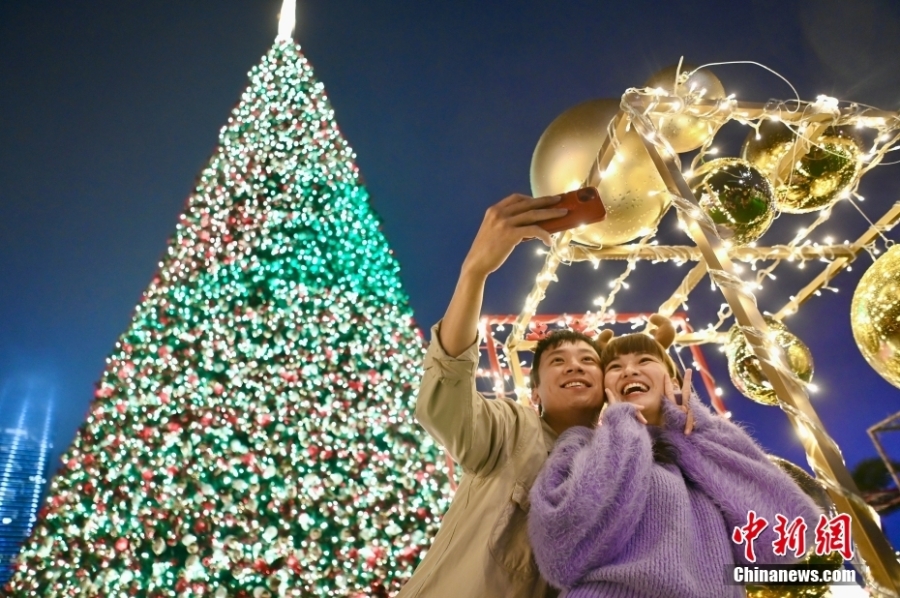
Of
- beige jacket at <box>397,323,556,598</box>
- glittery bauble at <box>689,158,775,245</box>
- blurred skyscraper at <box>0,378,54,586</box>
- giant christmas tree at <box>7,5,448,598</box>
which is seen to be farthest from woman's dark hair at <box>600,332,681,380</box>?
blurred skyscraper at <box>0,378,54,586</box>

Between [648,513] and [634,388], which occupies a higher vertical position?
[634,388]

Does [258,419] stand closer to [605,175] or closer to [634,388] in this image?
[605,175]

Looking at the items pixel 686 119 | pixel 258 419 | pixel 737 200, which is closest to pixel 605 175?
pixel 686 119

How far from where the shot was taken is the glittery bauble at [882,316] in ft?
5.44

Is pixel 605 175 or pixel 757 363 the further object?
pixel 757 363

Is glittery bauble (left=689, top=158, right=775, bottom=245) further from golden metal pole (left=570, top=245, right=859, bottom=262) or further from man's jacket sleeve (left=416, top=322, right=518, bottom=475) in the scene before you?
man's jacket sleeve (left=416, top=322, right=518, bottom=475)

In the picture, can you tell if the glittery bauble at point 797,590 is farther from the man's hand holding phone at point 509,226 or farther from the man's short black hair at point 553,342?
the man's hand holding phone at point 509,226

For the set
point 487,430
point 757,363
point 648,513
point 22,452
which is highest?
point 22,452

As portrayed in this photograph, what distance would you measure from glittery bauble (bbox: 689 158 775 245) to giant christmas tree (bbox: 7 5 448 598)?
2962 mm

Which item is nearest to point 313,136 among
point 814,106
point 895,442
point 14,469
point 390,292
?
point 390,292

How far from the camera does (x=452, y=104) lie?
31.4 ft

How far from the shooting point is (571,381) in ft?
4.34

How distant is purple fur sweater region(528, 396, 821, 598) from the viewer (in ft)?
2.66

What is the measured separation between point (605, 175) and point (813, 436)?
1.34m
